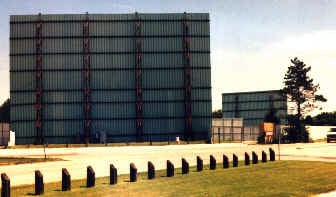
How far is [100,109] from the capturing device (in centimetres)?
6138

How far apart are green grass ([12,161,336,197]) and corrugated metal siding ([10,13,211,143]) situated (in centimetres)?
4148

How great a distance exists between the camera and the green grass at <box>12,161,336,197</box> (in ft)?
47.2

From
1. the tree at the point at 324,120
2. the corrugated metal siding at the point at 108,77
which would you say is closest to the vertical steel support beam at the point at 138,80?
the corrugated metal siding at the point at 108,77

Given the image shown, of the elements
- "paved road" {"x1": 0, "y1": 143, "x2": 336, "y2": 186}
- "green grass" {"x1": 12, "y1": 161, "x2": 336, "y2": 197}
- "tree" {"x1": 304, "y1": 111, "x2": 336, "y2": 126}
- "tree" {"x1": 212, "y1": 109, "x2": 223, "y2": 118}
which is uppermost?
"tree" {"x1": 212, "y1": 109, "x2": 223, "y2": 118}

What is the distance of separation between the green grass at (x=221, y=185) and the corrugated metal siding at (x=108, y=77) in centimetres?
4148

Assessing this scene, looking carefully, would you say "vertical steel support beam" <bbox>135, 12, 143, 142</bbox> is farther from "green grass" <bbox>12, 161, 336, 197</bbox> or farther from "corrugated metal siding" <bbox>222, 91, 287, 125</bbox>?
"green grass" <bbox>12, 161, 336, 197</bbox>

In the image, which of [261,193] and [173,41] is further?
[173,41]

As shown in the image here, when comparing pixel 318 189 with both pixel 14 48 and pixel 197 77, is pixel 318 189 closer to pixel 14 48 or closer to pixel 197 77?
pixel 197 77

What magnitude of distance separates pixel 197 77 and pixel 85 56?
14593 millimetres

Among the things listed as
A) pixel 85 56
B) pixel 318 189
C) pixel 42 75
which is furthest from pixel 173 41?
pixel 318 189

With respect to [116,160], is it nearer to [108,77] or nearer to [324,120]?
[108,77]

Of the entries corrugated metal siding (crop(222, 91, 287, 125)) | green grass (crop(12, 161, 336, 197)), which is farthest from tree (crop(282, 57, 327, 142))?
green grass (crop(12, 161, 336, 197))

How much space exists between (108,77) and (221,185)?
47133 millimetres

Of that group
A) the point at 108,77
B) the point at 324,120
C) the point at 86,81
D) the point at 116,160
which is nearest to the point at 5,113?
the point at 86,81
